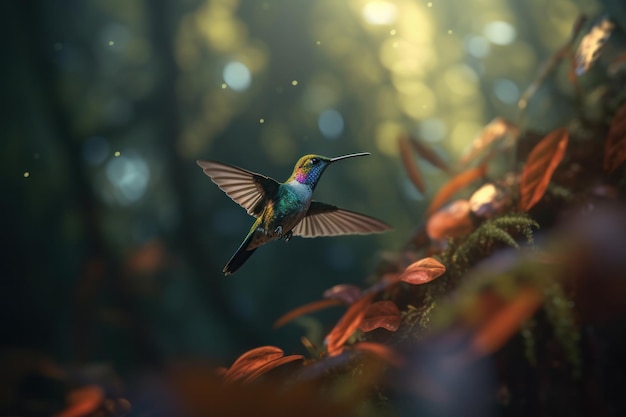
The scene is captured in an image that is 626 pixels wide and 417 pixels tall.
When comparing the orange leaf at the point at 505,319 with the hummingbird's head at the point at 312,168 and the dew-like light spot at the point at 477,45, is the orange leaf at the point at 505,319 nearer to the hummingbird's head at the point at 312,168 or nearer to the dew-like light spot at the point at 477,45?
the hummingbird's head at the point at 312,168

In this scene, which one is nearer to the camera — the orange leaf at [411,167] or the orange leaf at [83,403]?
the orange leaf at [83,403]

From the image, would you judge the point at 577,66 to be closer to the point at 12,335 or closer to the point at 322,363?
the point at 322,363

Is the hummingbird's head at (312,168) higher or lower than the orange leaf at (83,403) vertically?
higher

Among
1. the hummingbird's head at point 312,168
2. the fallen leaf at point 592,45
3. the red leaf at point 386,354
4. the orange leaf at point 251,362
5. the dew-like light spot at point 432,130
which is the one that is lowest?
the dew-like light spot at point 432,130

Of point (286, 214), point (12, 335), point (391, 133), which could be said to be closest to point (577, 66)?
point (286, 214)

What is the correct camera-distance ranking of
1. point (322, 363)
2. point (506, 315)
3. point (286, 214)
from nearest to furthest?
point (506, 315), point (322, 363), point (286, 214)

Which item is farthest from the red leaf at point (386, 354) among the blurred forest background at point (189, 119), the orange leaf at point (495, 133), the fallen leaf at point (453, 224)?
the blurred forest background at point (189, 119)
